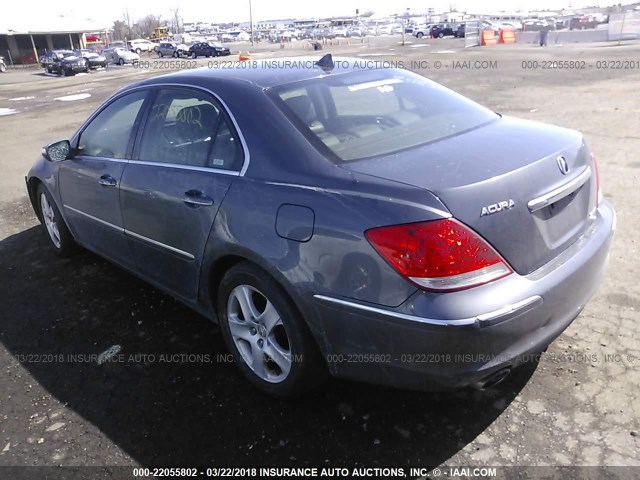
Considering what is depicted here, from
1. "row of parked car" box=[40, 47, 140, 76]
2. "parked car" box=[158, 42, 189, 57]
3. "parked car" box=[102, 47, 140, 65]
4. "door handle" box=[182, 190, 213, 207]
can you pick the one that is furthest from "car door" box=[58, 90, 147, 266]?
"parked car" box=[158, 42, 189, 57]

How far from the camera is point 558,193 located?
2.45 metres

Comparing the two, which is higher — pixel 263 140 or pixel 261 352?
pixel 263 140

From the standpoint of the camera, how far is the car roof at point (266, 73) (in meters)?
3.10

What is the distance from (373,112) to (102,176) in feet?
6.56

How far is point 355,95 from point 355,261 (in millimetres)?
1367

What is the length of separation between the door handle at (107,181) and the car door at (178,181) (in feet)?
0.45

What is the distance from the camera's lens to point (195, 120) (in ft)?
10.6

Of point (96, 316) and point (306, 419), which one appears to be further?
point (96, 316)

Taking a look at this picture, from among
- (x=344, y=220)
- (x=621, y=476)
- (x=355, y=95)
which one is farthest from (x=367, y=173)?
(x=621, y=476)

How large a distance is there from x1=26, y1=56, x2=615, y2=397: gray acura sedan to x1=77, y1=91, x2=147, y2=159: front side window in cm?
5

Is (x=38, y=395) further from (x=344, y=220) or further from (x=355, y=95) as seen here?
(x=355, y=95)

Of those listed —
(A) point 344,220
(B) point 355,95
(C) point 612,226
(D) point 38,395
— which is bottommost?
(D) point 38,395

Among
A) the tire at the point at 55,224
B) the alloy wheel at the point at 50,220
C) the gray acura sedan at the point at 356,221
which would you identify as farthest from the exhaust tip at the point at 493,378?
the alloy wheel at the point at 50,220

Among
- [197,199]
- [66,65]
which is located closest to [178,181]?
[197,199]
